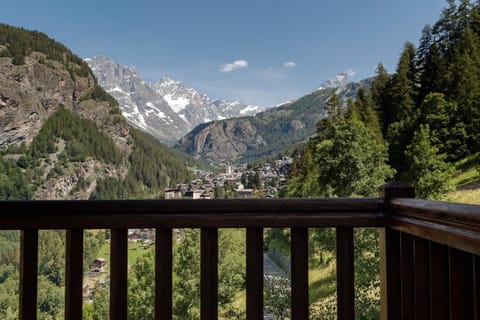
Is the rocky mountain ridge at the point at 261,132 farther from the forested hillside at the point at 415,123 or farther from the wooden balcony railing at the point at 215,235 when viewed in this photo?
the wooden balcony railing at the point at 215,235

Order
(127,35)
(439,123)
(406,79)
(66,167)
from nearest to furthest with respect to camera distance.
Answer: (439,123)
(406,79)
(66,167)
(127,35)

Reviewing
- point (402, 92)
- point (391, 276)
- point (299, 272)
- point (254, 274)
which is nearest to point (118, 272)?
point (254, 274)

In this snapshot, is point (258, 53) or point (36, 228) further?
point (258, 53)

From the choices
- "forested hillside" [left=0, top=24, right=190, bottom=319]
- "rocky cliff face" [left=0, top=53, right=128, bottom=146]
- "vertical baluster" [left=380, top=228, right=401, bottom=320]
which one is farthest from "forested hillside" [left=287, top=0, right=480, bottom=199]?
"rocky cliff face" [left=0, top=53, right=128, bottom=146]

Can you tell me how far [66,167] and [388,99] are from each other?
1811 inches

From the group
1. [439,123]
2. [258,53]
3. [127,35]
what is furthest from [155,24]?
[439,123]

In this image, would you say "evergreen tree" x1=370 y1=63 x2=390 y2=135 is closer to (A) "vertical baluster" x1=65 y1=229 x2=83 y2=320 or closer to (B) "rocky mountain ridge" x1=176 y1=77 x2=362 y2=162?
(A) "vertical baluster" x1=65 y1=229 x2=83 y2=320

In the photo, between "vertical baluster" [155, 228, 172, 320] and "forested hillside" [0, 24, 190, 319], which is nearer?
"vertical baluster" [155, 228, 172, 320]

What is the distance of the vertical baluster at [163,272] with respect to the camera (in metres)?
1.14

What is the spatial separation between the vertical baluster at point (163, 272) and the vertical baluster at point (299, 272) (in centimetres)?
38

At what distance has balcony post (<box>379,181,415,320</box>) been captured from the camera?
3.80ft

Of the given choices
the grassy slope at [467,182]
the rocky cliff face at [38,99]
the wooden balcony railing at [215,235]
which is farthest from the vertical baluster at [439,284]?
the rocky cliff face at [38,99]

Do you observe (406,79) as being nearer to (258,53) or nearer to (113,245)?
(113,245)

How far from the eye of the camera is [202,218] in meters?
1.13
